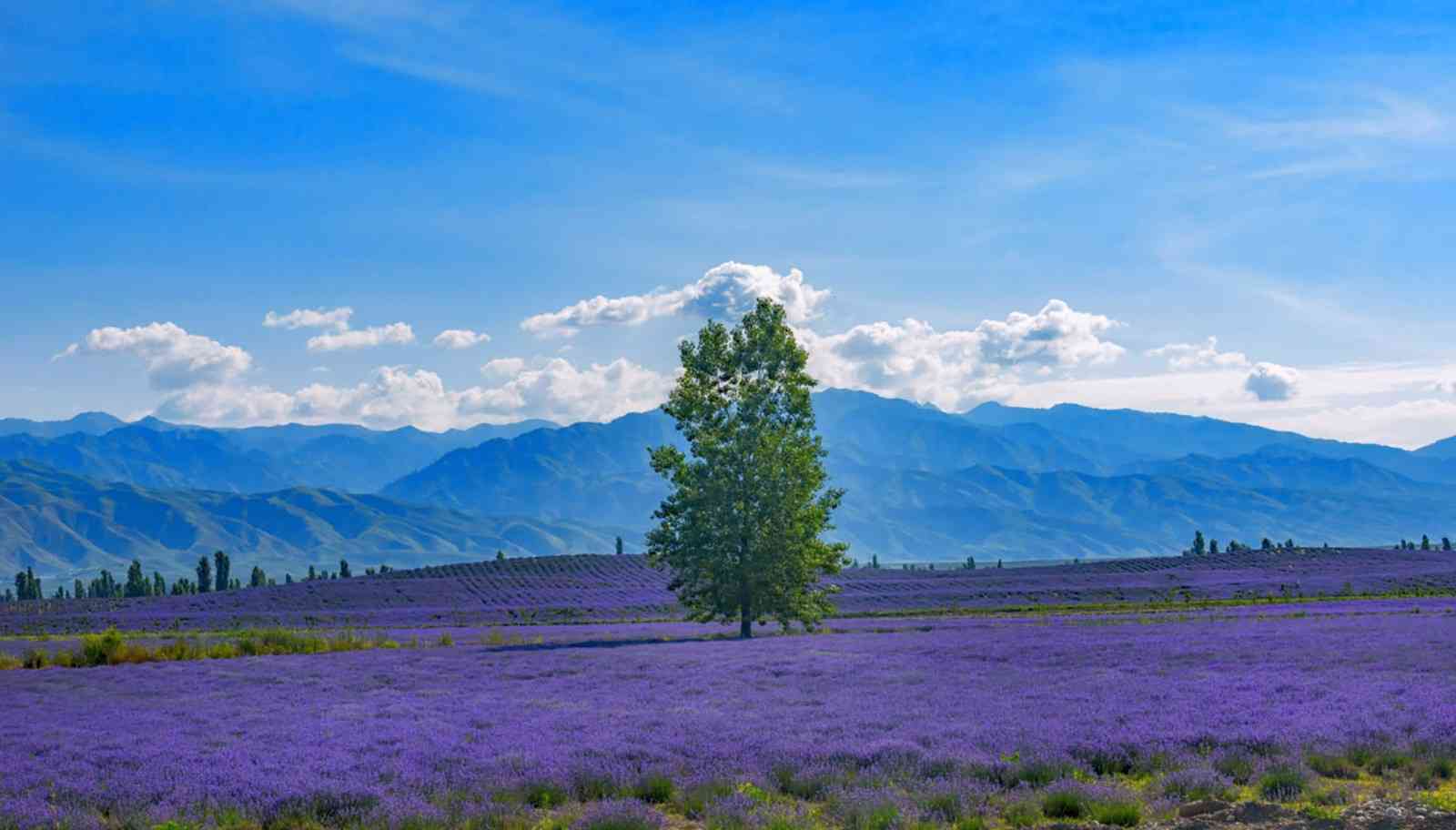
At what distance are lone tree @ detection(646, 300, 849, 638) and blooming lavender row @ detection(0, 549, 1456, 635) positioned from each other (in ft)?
94.7

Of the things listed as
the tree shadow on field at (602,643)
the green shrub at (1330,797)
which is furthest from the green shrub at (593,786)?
the tree shadow on field at (602,643)

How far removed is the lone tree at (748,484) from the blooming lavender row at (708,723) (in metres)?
17.9

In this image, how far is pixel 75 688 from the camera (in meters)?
32.6

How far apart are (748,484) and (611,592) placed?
7190cm

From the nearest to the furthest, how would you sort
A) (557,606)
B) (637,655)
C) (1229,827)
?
(1229,827), (637,655), (557,606)

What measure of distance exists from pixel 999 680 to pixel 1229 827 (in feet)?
49.2

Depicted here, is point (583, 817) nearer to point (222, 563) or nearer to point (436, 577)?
point (436, 577)

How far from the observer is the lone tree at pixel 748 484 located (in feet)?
187

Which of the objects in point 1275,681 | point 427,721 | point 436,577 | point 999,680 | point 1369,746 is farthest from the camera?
point 436,577

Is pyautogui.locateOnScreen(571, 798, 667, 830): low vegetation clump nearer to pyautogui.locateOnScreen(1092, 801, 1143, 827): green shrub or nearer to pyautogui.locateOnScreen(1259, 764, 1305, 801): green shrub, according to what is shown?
pyautogui.locateOnScreen(1092, 801, 1143, 827): green shrub

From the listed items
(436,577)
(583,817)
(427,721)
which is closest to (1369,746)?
(583,817)

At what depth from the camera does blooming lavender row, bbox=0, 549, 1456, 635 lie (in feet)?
289

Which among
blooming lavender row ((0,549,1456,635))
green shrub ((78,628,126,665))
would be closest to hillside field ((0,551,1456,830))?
green shrub ((78,628,126,665))

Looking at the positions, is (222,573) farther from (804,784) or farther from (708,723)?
(804,784)
